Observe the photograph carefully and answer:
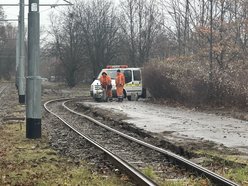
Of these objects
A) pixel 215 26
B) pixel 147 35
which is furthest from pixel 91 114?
pixel 147 35

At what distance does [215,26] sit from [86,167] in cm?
2425

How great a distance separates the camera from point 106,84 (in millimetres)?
30938

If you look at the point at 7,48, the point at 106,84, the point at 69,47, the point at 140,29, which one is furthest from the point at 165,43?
the point at 7,48

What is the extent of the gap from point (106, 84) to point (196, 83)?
7394mm

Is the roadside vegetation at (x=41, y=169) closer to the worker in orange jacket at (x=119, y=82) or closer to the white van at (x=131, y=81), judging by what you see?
the worker in orange jacket at (x=119, y=82)

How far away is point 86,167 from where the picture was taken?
30.1 ft

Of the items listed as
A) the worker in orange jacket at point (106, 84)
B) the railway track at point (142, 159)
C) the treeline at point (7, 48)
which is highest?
the treeline at point (7, 48)

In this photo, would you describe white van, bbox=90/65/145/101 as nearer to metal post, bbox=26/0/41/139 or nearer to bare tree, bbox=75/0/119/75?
metal post, bbox=26/0/41/139

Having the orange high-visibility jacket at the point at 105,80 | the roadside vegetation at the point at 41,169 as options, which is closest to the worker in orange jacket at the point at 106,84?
the orange high-visibility jacket at the point at 105,80

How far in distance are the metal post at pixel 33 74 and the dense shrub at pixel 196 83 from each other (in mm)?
10945

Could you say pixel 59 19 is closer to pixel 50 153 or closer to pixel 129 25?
pixel 129 25

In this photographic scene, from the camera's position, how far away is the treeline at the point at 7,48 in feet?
268

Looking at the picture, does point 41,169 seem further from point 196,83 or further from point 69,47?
point 69,47

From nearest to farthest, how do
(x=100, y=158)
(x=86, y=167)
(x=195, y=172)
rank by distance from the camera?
(x=195, y=172), (x=86, y=167), (x=100, y=158)
